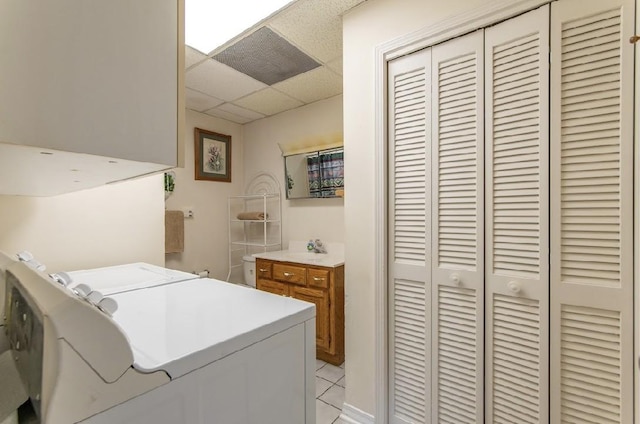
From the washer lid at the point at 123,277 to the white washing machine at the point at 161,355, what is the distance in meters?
0.09

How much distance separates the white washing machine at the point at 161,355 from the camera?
0.43m

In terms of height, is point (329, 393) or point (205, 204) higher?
point (205, 204)

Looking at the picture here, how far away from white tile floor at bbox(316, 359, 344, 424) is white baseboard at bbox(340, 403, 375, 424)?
4 cm

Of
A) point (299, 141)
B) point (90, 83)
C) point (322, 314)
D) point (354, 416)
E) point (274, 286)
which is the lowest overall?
point (354, 416)

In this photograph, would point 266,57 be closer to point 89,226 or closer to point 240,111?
point 240,111

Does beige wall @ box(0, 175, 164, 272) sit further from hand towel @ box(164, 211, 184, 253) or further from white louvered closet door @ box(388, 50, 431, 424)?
white louvered closet door @ box(388, 50, 431, 424)

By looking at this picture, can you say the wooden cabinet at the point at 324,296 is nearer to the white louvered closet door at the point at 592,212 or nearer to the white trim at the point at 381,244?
the white trim at the point at 381,244

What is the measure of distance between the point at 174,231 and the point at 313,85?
2002 mm

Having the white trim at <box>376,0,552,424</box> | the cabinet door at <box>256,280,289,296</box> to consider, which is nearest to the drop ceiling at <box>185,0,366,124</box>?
the white trim at <box>376,0,552,424</box>

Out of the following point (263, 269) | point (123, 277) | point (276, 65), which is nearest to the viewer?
point (123, 277)

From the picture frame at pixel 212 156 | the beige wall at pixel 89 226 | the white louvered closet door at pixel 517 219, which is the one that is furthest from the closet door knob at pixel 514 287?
the picture frame at pixel 212 156

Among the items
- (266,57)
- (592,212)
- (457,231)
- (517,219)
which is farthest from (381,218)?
(266,57)

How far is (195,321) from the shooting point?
2.34ft

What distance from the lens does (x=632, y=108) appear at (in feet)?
3.26
